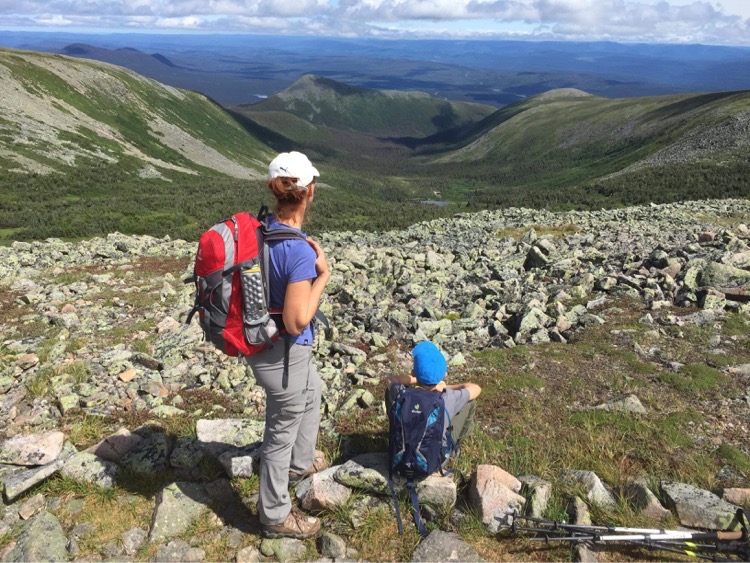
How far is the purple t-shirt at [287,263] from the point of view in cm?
491

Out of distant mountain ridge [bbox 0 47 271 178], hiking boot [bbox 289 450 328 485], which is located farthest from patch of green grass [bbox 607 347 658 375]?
distant mountain ridge [bbox 0 47 271 178]

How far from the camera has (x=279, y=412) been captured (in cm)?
554

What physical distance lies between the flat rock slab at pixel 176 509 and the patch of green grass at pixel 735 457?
758 cm

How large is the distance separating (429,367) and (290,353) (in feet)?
6.68

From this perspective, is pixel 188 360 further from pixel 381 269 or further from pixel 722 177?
pixel 722 177

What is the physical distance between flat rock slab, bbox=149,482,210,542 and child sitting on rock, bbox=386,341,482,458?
9.71 feet

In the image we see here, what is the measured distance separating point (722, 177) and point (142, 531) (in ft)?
354

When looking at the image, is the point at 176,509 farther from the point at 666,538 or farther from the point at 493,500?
the point at 666,538

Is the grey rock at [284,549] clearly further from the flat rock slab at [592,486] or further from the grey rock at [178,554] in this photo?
the flat rock slab at [592,486]

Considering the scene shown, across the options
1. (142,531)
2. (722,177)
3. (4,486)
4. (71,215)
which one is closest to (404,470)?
(142,531)

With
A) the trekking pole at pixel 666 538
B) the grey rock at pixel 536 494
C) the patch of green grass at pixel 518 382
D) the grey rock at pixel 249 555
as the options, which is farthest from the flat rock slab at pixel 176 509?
the patch of green grass at pixel 518 382

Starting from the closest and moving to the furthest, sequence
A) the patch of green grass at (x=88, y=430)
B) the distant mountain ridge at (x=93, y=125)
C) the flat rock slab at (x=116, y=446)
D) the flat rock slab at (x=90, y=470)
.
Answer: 1. the flat rock slab at (x=90, y=470)
2. the flat rock slab at (x=116, y=446)
3. the patch of green grass at (x=88, y=430)
4. the distant mountain ridge at (x=93, y=125)

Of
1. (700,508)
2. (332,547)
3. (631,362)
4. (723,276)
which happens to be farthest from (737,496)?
(723,276)

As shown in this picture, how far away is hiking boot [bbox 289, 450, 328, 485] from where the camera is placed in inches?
257
